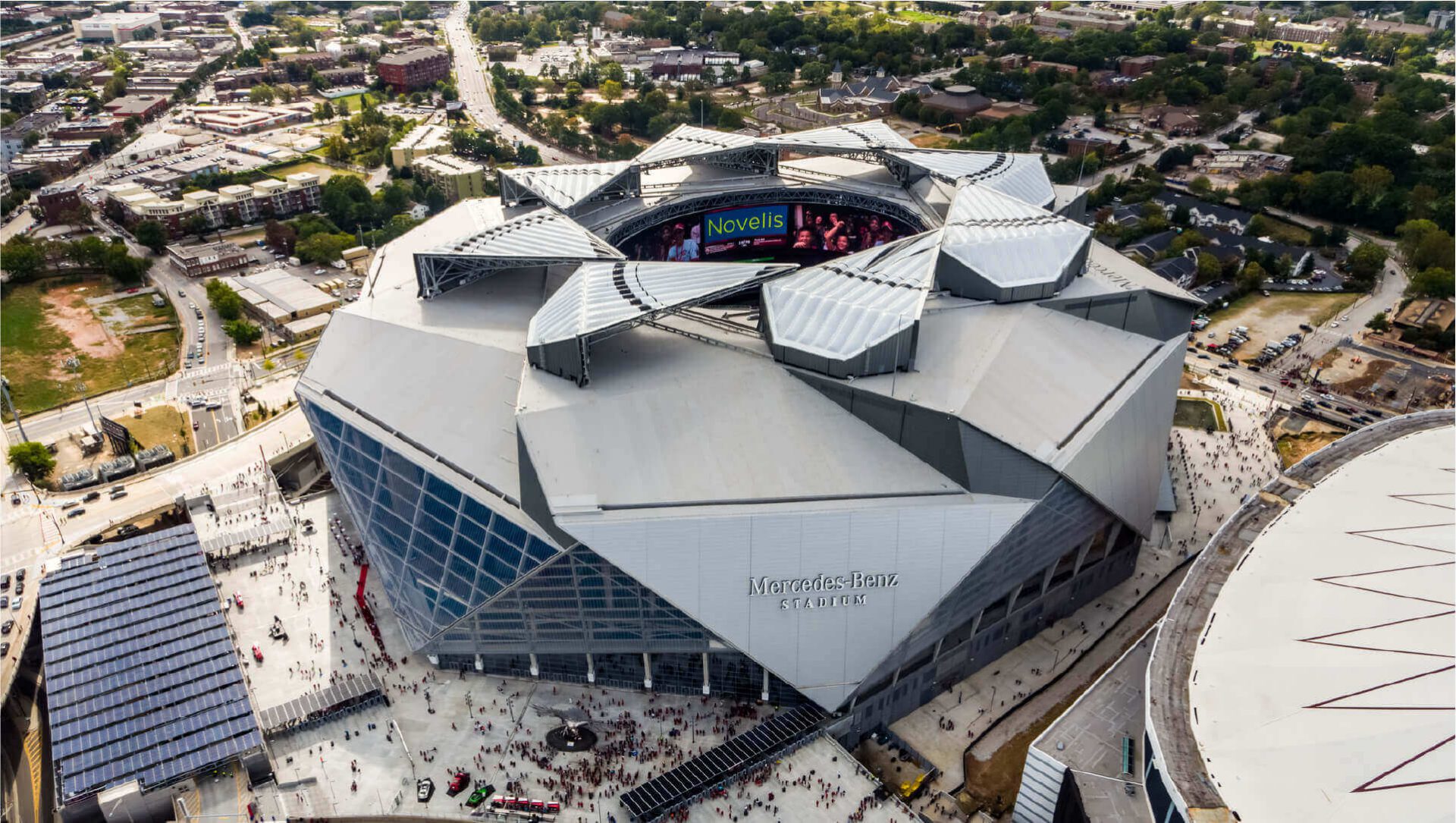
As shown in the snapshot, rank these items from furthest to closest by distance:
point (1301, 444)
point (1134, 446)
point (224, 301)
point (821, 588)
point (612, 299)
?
point (224, 301) → point (1301, 444) → point (612, 299) → point (1134, 446) → point (821, 588)

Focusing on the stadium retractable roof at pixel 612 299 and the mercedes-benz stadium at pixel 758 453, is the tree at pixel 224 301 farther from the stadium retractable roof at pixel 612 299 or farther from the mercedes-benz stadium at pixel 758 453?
the stadium retractable roof at pixel 612 299

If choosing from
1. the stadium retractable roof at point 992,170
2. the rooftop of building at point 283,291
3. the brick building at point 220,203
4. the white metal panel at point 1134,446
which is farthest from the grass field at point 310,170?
the white metal panel at point 1134,446

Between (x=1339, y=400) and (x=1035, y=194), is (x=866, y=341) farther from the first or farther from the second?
(x=1339, y=400)

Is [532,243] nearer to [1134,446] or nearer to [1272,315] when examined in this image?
[1134,446]

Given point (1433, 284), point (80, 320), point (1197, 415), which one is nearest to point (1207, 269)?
point (1433, 284)

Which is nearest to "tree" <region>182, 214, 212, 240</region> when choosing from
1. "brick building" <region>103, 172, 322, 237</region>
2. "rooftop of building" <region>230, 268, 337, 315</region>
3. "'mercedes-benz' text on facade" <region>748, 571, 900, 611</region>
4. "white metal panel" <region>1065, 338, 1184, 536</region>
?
"brick building" <region>103, 172, 322, 237</region>

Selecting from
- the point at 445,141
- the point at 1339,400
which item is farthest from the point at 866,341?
the point at 445,141
